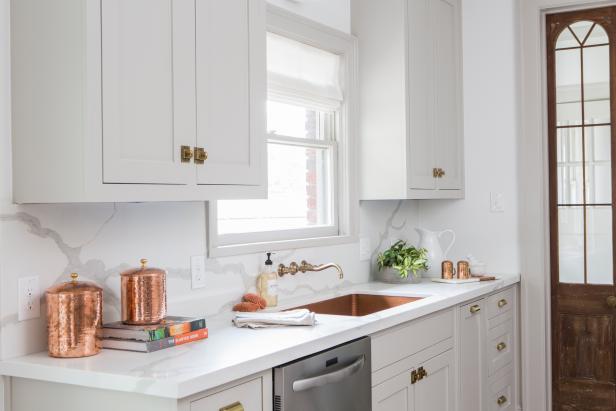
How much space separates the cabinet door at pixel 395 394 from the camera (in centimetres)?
256

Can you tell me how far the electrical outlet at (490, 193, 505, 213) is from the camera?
3.97 metres

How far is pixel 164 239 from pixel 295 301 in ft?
2.55

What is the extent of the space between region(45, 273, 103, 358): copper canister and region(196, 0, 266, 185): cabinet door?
19.2 inches

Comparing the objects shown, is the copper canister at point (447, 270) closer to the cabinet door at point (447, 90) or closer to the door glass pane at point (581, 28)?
the cabinet door at point (447, 90)

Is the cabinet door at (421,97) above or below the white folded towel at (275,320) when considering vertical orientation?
above

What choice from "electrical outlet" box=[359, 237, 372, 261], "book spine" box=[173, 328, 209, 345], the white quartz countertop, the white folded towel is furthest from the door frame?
"book spine" box=[173, 328, 209, 345]

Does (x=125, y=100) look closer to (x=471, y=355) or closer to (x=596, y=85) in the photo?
(x=471, y=355)

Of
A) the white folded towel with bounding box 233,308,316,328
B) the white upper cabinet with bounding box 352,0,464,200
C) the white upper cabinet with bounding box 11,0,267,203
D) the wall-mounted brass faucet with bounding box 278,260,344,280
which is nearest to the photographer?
the white upper cabinet with bounding box 11,0,267,203

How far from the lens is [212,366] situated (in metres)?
1.83

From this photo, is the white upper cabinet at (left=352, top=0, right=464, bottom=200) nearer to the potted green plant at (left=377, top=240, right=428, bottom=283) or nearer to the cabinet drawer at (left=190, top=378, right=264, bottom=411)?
the potted green plant at (left=377, top=240, right=428, bottom=283)

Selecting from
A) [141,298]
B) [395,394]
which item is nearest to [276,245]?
[395,394]

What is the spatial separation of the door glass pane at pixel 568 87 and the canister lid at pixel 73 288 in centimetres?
282

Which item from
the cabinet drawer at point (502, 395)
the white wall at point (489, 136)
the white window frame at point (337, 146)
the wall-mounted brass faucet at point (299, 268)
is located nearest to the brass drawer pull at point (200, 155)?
the white window frame at point (337, 146)

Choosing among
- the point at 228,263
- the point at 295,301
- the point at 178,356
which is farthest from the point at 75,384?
the point at 295,301
